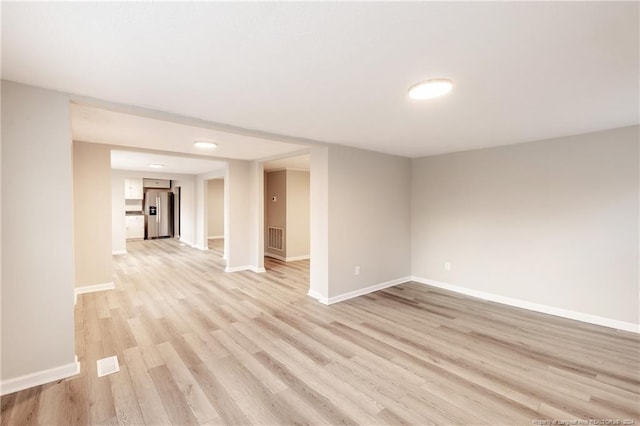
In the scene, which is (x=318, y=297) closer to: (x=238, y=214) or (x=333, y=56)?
(x=238, y=214)

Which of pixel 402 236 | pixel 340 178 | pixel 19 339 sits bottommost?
pixel 19 339

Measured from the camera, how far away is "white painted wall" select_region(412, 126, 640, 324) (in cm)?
326

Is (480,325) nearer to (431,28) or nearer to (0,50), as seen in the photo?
(431,28)

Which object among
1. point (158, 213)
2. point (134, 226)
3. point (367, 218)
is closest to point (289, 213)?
A: point (367, 218)

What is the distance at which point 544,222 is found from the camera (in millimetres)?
3816

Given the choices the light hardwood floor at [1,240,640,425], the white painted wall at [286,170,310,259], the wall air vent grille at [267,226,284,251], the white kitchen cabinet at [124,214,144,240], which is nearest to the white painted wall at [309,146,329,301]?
the light hardwood floor at [1,240,640,425]

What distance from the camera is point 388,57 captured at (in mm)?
1700

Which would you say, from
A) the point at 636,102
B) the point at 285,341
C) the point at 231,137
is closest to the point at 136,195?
the point at 231,137

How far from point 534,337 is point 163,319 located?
4.35 metres

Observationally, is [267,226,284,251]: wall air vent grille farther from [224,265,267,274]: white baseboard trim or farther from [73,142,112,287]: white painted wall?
[73,142,112,287]: white painted wall

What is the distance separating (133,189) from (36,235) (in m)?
9.90

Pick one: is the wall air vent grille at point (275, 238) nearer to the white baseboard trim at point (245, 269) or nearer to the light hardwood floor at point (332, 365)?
the white baseboard trim at point (245, 269)

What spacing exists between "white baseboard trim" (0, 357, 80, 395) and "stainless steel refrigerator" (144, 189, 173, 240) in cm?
984

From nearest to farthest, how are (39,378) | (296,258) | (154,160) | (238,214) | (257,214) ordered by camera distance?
(39,378), (257,214), (238,214), (154,160), (296,258)
